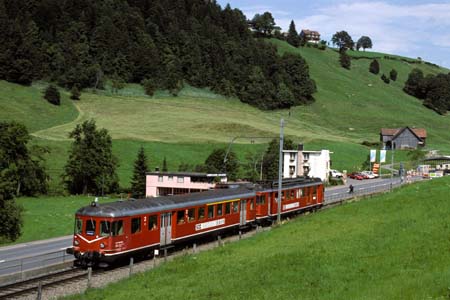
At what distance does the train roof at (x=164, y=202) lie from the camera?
87.7 ft

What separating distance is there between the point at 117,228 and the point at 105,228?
0.56 meters

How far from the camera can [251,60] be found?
626ft

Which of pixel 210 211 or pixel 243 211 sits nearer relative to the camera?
pixel 210 211

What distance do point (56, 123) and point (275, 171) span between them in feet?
156

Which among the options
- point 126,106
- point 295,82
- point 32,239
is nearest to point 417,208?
A: point 32,239

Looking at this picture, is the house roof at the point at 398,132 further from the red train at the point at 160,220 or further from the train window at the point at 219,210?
the train window at the point at 219,210

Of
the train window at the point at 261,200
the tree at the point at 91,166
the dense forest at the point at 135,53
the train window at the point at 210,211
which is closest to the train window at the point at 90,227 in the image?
the train window at the point at 210,211

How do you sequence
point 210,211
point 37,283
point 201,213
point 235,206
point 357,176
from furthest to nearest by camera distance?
point 357,176
point 235,206
point 210,211
point 201,213
point 37,283

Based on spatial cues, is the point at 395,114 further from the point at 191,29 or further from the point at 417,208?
the point at 417,208

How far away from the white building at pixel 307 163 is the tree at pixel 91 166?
35605 mm

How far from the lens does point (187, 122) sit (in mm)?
124938

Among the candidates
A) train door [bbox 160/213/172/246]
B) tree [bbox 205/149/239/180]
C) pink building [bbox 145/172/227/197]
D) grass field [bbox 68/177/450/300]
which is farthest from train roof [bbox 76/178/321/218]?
tree [bbox 205/149/239/180]

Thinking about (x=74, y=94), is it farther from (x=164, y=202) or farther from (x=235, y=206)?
(x=164, y=202)

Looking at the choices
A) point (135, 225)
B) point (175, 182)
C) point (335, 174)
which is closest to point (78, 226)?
point (135, 225)
